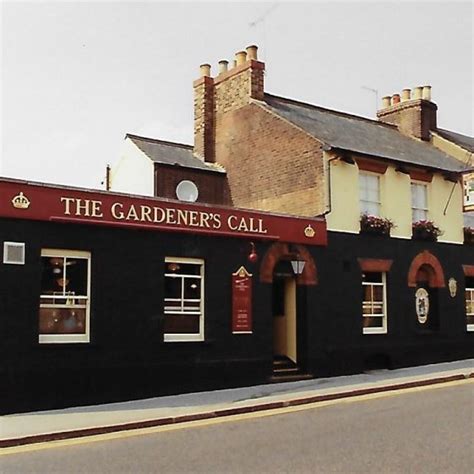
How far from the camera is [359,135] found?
68.2ft

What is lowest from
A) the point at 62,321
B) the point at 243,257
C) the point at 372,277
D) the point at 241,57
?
the point at 62,321

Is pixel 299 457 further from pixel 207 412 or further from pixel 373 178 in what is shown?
pixel 373 178

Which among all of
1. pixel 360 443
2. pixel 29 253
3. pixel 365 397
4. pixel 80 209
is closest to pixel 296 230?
pixel 365 397

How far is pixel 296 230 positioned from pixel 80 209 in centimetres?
575

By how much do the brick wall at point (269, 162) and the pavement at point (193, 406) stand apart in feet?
15.6

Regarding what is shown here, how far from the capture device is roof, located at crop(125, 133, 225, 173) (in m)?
21.6

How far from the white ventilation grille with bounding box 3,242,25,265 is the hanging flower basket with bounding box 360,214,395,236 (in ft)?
30.6

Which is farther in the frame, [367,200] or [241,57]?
[241,57]

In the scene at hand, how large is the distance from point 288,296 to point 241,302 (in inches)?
87.5

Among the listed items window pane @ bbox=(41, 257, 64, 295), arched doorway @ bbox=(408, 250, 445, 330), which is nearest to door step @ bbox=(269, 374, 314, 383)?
arched doorway @ bbox=(408, 250, 445, 330)

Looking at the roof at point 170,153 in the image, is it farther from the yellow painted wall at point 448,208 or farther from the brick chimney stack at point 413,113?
the brick chimney stack at point 413,113

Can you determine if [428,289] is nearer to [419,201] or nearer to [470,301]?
[470,301]

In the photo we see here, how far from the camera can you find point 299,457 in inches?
337

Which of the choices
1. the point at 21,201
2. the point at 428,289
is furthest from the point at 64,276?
the point at 428,289
